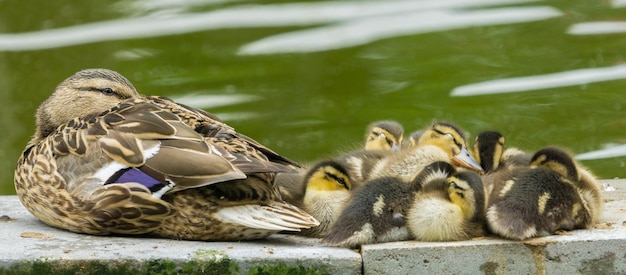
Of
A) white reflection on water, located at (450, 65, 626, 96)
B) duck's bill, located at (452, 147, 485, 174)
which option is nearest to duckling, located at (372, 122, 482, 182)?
duck's bill, located at (452, 147, 485, 174)

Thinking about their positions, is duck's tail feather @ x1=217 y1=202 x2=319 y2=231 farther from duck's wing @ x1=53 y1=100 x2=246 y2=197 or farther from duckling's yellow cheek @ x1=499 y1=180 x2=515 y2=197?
duckling's yellow cheek @ x1=499 y1=180 x2=515 y2=197

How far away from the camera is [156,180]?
5.20m

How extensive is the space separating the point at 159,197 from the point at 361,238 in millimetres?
814

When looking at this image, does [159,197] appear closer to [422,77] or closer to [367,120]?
[367,120]

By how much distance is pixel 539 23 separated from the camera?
11.4 metres

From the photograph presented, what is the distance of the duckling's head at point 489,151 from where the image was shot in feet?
19.4

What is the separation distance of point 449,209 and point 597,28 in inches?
252

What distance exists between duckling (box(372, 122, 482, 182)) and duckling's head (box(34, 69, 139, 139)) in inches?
48.0

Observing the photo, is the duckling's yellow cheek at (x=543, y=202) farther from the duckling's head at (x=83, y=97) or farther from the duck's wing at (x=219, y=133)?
the duckling's head at (x=83, y=97)

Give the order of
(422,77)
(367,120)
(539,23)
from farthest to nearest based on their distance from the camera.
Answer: (539,23) < (422,77) < (367,120)

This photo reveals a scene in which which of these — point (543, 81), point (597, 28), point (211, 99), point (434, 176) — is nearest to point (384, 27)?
point (597, 28)

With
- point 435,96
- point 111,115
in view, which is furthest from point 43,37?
point 111,115

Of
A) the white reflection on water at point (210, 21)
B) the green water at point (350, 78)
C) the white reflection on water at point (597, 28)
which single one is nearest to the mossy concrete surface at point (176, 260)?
the green water at point (350, 78)

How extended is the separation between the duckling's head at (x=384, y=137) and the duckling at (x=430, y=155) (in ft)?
0.90
